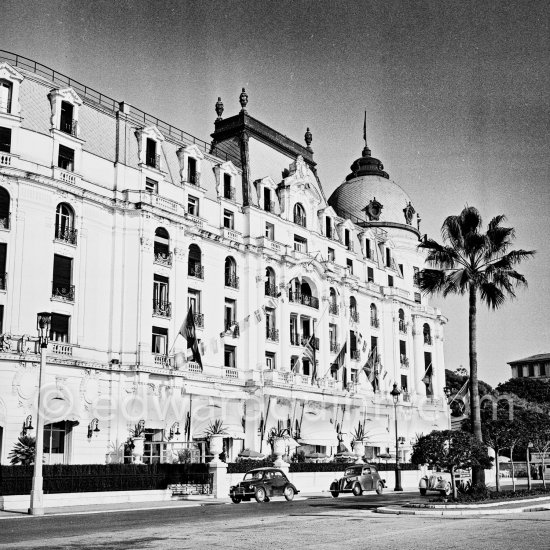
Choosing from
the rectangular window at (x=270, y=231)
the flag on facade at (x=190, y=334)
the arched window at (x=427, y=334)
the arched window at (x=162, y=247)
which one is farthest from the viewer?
the arched window at (x=427, y=334)

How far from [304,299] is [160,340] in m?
15.2

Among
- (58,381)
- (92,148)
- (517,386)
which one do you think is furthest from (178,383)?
(517,386)

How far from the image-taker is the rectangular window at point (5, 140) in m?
41.8

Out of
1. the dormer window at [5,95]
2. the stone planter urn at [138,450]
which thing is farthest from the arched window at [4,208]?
the stone planter urn at [138,450]

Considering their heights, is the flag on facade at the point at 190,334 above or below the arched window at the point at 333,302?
below

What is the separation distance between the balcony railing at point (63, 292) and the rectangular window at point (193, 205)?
446 inches

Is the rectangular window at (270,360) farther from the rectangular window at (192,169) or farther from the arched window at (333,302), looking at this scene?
the rectangular window at (192,169)

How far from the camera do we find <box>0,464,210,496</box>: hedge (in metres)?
31.3

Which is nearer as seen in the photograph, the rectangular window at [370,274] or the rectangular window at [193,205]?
the rectangular window at [193,205]

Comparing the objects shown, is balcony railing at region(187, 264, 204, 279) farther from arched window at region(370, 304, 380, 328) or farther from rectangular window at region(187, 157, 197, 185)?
arched window at region(370, 304, 380, 328)

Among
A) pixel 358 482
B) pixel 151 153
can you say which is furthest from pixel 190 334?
pixel 358 482

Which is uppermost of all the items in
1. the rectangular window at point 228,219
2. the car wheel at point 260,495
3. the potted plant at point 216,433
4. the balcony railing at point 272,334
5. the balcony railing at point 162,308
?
the rectangular window at point 228,219

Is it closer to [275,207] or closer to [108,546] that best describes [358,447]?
[275,207]

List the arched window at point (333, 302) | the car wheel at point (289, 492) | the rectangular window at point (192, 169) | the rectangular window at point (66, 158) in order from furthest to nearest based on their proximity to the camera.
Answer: the arched window at point (333, 302) < the rectangular window at point (192, 169) < the rectangular window at point (66, 158) < the car wheel at point (289, 492)
